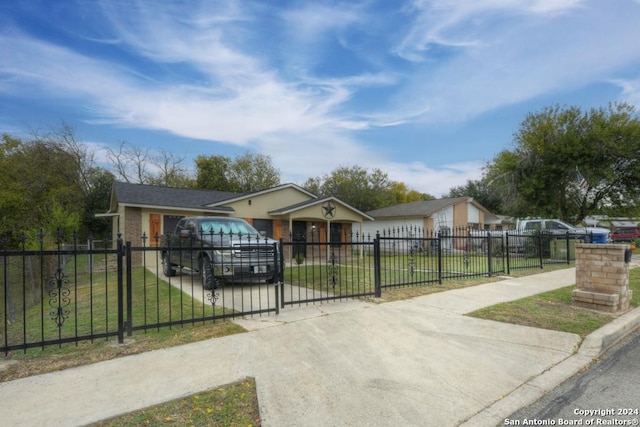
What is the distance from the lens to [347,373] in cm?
371

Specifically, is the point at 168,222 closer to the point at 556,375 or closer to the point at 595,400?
the point at 556,375

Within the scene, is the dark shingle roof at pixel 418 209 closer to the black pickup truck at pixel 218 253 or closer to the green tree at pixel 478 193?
the green tree at pixel 478 193

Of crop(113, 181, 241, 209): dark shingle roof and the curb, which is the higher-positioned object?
crop(113, 181, 241, 209): dark shingle roof

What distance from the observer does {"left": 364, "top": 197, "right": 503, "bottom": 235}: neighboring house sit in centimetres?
2734

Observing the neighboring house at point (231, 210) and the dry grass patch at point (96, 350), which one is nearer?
the dry grass patch at point (96, 350)

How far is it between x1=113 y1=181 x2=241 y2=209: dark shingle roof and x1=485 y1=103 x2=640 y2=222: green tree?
19.9 meters

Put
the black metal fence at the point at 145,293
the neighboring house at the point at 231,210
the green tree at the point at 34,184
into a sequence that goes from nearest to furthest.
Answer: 1. the black metal fence at the point at 145,293
2. the neighboring house at the point at 231,210
3. the green tree at the point at 34,184

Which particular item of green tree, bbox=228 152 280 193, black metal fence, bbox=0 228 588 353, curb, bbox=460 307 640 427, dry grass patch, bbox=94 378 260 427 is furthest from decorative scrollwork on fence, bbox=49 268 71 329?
green tree, bbox=228 152 280 193

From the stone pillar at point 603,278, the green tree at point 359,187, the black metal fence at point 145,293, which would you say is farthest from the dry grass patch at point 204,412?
the green tree at point 359,187

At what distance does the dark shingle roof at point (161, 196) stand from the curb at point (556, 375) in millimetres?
15906

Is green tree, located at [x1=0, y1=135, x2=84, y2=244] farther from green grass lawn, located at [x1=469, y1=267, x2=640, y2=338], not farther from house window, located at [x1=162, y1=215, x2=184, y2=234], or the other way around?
green grass lawn, located at [x1=469, y1=267, x2=640, y2=338]

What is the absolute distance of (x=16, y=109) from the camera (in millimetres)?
25734

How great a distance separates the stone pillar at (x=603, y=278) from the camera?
6285 mm

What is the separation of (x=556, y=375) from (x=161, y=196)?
1785cm
